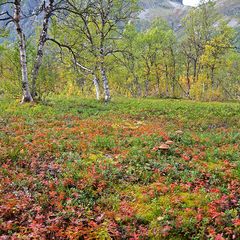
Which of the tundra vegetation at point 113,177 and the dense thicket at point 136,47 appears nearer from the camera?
the tundra vegetation at point 113,177

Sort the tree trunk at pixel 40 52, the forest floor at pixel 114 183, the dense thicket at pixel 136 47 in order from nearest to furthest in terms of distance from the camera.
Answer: the forest floor at pixel 114 183 → the tree trunk at pixel 40 52 → the dense thicket at pixel 136 47

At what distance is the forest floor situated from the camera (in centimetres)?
676

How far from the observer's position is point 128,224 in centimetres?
699

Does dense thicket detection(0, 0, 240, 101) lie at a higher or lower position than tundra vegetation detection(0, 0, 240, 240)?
higher

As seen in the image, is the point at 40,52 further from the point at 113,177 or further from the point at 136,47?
the point at 136,47

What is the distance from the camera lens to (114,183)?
8.98m

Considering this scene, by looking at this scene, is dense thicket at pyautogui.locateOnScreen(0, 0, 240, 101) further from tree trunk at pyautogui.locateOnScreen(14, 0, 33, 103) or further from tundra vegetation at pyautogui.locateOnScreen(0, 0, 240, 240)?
tundra vegetation at pyautogui.locateOnScreen(0, 0, 240, 240)

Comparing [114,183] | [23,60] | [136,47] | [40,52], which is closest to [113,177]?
[114,183]

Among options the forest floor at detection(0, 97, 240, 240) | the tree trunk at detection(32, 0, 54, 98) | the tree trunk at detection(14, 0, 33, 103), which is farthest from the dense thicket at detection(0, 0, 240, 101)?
the forest floor at detection(0, 97, 240, 240)

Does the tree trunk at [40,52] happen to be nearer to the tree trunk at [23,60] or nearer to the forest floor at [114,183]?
the tree trunk at [23,60]

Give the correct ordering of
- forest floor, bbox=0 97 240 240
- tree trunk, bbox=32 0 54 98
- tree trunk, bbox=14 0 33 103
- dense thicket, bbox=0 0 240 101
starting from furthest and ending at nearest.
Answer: dense thicket, bbox=0 0 240 101 → tree trunk, bbox=32 0 54 98 → tree trunk, bbox=14 0 33 103 → forest floor, bbox=0 97 240 240

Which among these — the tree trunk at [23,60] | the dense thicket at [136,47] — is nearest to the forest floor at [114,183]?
the tree trunk at [23,60]

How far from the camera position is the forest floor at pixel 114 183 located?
22.2ft

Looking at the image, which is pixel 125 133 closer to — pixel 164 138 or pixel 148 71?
pixel 164 138
